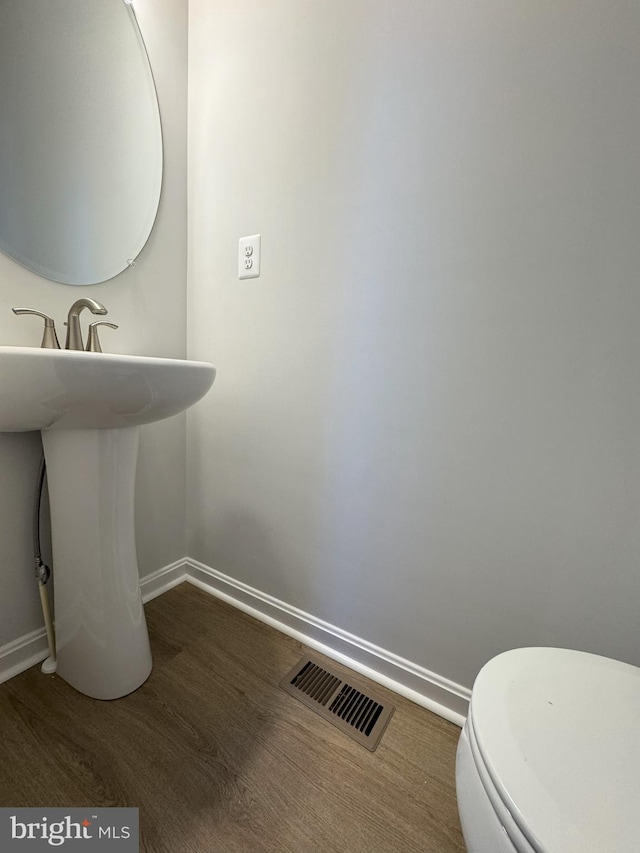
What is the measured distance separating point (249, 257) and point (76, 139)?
20.2 inches

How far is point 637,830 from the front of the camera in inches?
12.3

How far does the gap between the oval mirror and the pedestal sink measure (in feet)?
1.54

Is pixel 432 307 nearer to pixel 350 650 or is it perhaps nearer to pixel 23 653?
pixel 350 650

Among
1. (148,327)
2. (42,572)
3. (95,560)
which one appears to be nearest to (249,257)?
(148,327)

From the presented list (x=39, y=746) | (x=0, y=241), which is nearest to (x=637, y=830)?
(x=39, y=746)

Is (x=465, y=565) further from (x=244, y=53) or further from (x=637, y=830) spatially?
(x=244, y=53)

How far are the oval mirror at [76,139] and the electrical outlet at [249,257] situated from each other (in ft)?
0.96

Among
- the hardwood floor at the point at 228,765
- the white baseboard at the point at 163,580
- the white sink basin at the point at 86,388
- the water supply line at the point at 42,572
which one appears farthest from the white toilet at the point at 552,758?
the white baseboard at the point at 163,580

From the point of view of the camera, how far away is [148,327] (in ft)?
3.53

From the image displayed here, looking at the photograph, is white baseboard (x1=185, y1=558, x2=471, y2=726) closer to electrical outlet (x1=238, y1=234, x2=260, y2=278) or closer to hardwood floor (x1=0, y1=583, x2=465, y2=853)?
hardwood floor (x1=0, y1=583, x2=465, y2=853)

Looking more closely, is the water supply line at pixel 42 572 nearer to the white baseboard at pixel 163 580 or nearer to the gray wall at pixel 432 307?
the white baseboard at pixel 163 580

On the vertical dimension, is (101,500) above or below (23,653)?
above

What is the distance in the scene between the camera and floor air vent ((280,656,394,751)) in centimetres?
79

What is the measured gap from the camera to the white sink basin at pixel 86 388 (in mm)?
518
